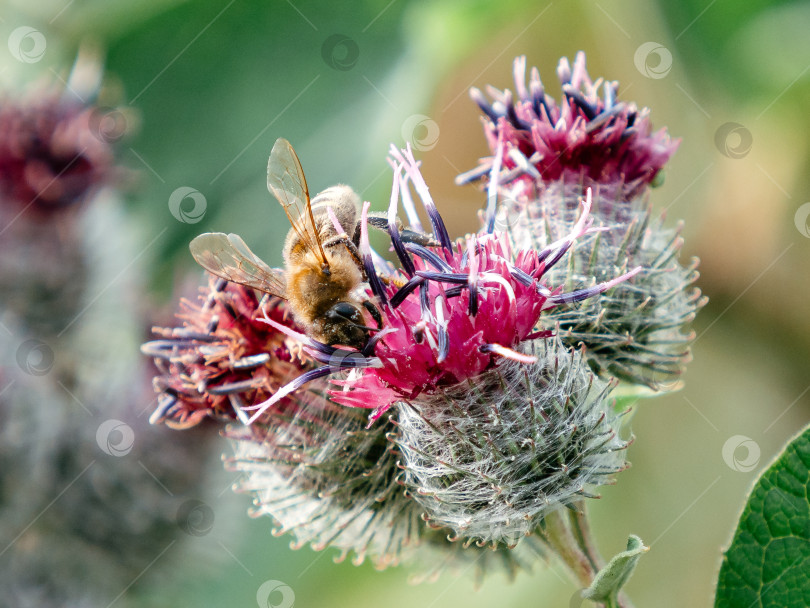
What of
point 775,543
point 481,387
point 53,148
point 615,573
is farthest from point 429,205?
point 53,148

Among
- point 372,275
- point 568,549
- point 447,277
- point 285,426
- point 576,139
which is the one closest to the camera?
point 447,277

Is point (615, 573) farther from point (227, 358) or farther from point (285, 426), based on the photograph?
point (227, 358)

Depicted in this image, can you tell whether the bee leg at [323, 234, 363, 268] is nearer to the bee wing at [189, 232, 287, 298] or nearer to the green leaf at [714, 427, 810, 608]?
the bee wing at [189, 232, 287, 298]

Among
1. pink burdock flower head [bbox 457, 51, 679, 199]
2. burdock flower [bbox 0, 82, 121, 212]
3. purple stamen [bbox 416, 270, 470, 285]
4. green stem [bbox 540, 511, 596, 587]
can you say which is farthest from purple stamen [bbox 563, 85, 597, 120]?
burdock flower [bbox 0, 82, 121, 212]

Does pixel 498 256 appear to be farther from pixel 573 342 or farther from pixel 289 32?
pixel 289 32

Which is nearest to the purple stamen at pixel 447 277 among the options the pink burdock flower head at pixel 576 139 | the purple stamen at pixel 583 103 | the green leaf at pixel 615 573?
the green leaf at pixel 615 573

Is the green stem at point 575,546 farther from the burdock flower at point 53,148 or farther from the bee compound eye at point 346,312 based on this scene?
the burdock flower at point 53,148
